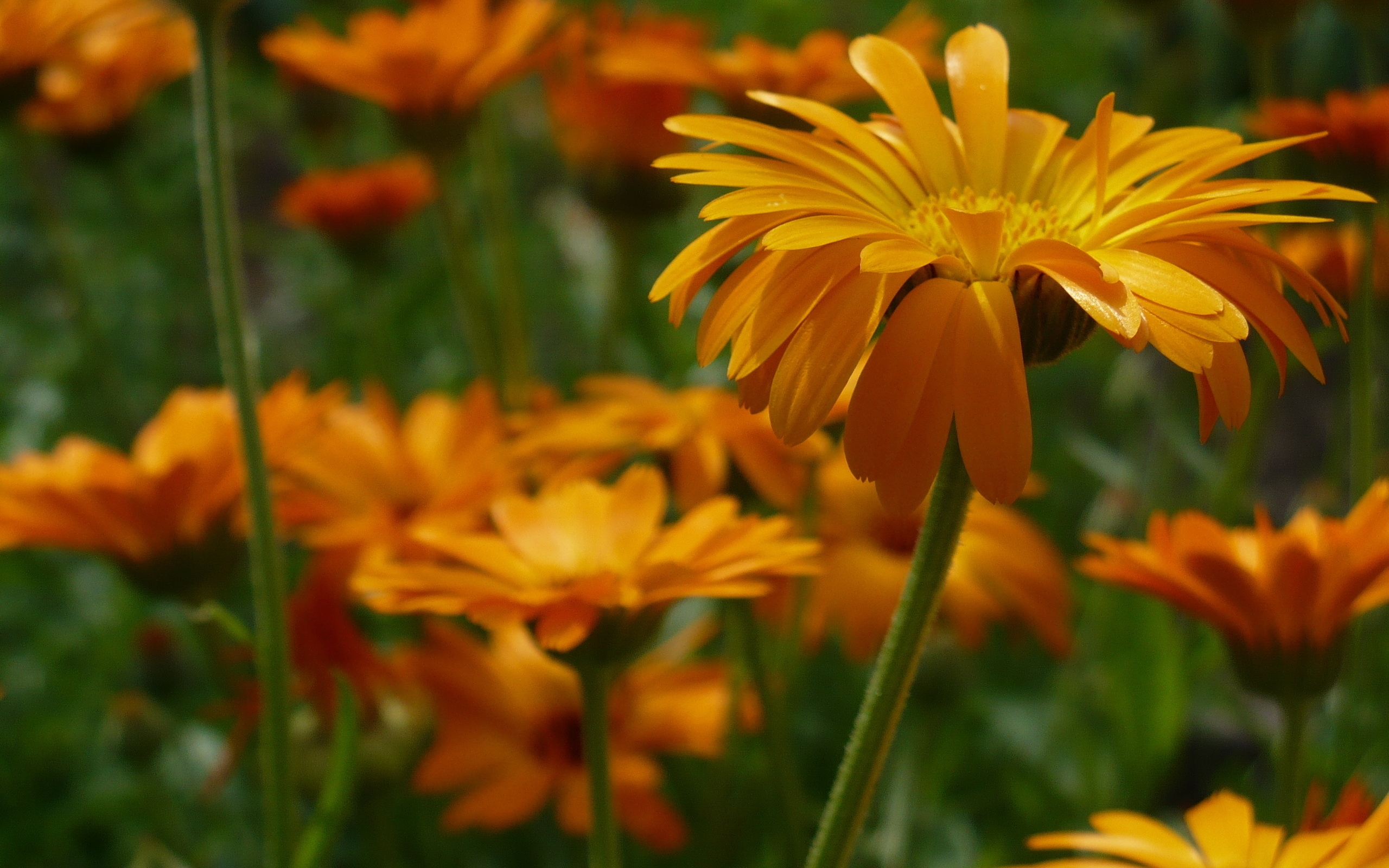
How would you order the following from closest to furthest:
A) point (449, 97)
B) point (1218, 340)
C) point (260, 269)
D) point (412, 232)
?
point (1218, 340)
point (449, 97)
point (412, 232)
point (260, 269)

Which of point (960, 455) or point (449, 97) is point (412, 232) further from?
point (960, 455)

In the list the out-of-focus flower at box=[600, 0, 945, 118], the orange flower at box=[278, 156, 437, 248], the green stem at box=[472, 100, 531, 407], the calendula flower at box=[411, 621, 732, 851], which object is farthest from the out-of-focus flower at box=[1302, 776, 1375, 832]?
the orange flower at box=[278, 156, 437, 248]

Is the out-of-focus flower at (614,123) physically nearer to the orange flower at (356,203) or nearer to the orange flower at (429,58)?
the orange flower at (429,58)

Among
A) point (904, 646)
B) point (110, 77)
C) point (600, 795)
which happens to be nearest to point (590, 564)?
point (600, 795)

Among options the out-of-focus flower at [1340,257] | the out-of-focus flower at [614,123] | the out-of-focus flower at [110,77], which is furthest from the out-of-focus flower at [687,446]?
the out-of-focus flower at [110,77]

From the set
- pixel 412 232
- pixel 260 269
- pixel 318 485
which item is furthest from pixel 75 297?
pixel 260 269

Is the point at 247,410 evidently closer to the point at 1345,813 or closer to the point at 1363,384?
the point at 1345,813
